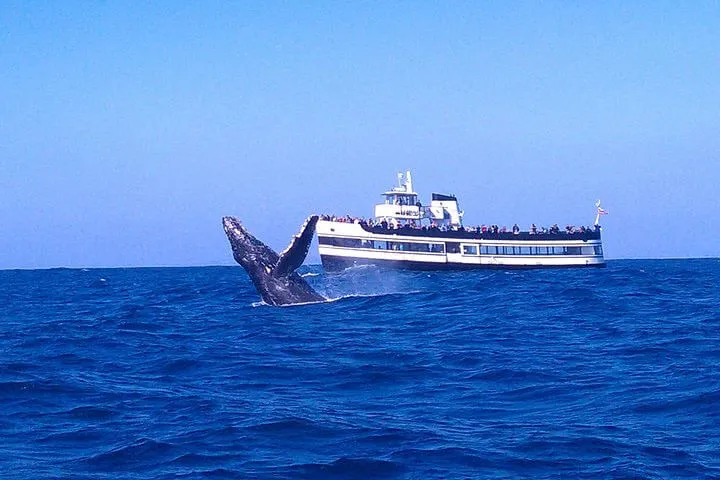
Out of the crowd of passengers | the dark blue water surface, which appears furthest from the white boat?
the dark blue water surface

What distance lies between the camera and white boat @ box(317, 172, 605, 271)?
60000mm

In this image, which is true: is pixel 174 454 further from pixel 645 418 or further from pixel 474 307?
pixel 474 307

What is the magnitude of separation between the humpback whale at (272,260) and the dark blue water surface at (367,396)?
82 centimetres

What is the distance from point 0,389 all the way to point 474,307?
17897 millimetres

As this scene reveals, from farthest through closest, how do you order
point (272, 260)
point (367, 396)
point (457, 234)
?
point (457, 234), point (272, 260), point (367, 396)

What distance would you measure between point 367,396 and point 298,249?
28.6ft

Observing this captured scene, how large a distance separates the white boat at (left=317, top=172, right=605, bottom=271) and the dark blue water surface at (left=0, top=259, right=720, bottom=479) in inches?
1383

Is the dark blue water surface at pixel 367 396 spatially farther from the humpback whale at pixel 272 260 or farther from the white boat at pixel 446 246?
the white boat at pixel 446 246

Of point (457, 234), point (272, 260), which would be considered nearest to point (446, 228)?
point (457, 234)

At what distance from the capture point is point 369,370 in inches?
582

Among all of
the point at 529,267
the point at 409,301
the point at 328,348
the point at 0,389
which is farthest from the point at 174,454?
the point at 529,267

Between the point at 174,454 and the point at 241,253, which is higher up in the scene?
the point at 241,253

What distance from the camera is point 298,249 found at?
20.9m

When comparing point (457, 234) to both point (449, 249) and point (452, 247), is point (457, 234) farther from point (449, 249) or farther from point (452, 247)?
point (449, 249)
